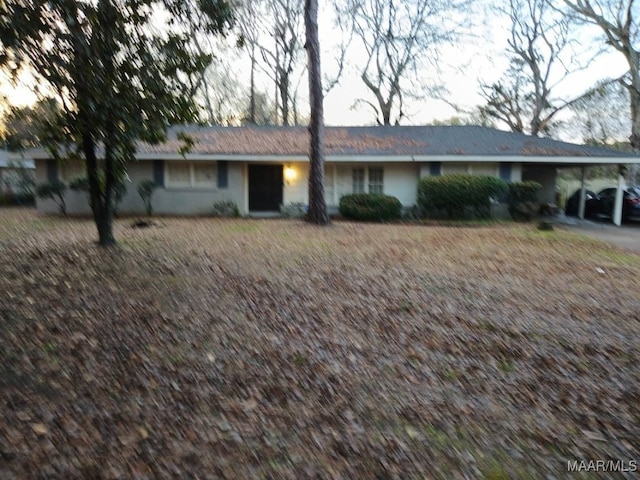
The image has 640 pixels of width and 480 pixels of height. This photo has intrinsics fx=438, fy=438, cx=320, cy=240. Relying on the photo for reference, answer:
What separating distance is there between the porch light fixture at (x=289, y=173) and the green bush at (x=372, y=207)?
2.62 meters

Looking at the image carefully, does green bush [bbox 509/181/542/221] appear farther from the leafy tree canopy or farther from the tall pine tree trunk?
the leafy tree canopy

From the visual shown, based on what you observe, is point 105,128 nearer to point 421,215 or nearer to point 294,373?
point 294,373

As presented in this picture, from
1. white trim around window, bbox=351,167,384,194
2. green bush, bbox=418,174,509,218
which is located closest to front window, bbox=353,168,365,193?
white trim around window, bbox=351,167,384,194

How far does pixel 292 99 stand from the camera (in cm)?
3422

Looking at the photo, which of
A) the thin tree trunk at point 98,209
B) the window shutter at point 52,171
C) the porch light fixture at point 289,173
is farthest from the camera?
the porch light fixture at point 289,173

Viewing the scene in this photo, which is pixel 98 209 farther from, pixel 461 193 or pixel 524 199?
pixel 524 199

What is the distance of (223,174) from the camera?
17.1 meters

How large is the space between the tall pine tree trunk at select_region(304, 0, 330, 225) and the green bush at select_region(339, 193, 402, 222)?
7.78 ft

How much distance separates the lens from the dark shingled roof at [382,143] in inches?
653

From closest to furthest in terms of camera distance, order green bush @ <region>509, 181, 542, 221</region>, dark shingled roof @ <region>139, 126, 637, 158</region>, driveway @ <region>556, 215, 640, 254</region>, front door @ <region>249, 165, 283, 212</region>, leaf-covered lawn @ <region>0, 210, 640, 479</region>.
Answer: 1. leaf-covered lawn @ <region>0, 210, 640, 479</region>
2. driveway @ <region>556, 215, 640, 254</region>
3. green bush @ <region>509, 181, 542, 221</region>
4. dark shingled roof @ <region>139, 126, 637, 158</region>
5. front door @ <region>249, 165, 283, 212</region>

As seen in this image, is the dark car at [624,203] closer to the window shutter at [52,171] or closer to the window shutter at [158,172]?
the window shutter at [158,172]

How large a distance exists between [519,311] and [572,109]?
3464 centimetres

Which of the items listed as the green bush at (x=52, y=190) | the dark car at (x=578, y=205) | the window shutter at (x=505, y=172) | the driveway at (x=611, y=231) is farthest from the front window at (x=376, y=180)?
the green bush at (x=52, y=190)

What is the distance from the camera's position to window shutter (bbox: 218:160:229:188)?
17078 mm
